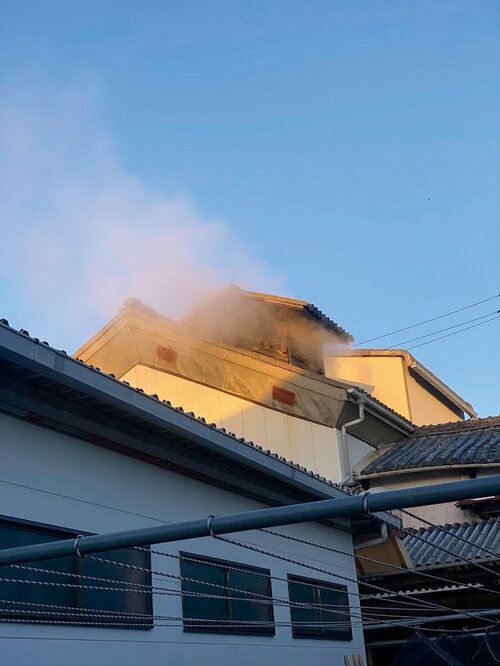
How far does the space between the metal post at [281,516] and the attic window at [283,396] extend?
11.4 m

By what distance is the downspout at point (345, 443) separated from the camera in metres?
14.8

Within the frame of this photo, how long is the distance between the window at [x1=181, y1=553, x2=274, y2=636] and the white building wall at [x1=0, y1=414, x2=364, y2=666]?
93mm

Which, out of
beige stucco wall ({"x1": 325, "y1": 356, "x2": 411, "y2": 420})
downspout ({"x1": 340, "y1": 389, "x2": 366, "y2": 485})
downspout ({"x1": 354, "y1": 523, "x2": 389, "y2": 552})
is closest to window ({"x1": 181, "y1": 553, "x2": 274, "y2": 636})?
downspout ({"x1": 354, "y1": 523, "x2": 389, "y2": 552})

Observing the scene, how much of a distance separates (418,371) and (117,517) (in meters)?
13.2

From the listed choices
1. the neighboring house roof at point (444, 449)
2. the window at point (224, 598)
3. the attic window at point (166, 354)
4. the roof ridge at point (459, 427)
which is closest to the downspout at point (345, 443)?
the neighboring house roof at point (444, 449)

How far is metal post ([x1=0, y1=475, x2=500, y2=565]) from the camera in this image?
10.6 ft

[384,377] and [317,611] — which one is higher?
[384,377]

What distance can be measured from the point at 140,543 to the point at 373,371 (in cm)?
1526

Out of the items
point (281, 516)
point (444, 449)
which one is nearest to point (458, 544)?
point (444, 449)

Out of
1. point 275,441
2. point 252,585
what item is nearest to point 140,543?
point 252,585

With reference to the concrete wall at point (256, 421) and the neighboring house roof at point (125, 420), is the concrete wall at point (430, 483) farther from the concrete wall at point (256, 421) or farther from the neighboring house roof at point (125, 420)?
the neighboring house roof at point (125, 420)

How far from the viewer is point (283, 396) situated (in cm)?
1525

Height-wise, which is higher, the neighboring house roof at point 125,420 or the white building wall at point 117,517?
the neighboring house roof at point 125,420

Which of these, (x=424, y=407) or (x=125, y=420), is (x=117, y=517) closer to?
(x=125, y=420)
